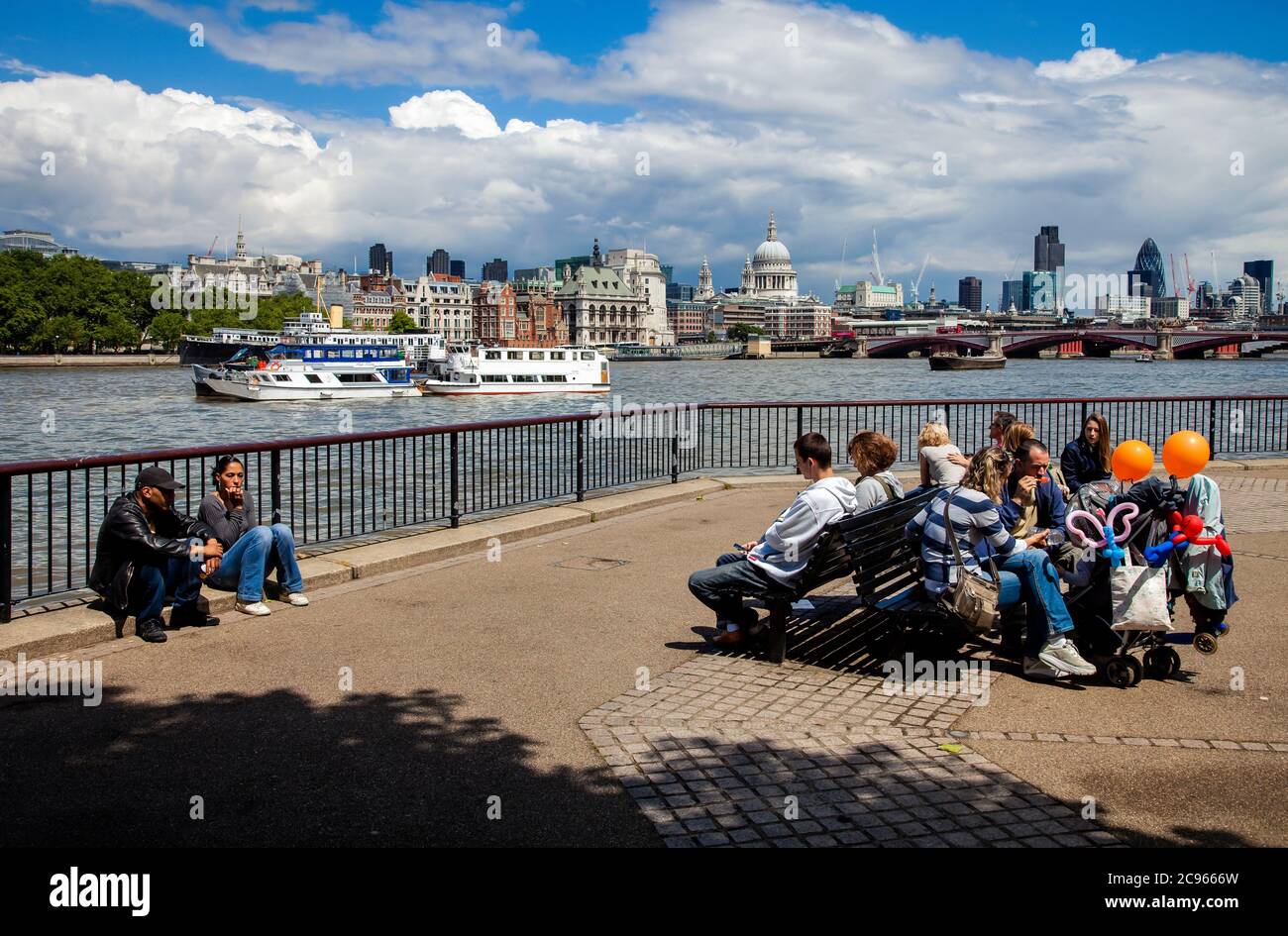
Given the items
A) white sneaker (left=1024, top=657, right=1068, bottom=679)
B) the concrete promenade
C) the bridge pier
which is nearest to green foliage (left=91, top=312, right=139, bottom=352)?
the bridge pier

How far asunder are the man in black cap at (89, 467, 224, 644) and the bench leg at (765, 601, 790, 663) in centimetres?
368

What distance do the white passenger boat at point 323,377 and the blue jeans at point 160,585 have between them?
70.4 m

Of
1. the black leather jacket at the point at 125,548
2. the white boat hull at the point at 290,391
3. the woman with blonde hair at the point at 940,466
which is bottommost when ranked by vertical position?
the black leather jacket at the point at 125,548

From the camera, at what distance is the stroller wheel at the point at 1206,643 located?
661 cm

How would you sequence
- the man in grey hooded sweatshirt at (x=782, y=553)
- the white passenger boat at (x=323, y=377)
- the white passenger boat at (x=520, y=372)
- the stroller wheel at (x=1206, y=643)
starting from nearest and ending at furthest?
Result: the stroller wheel at (x=1206, y=643)
the man in grey hooded sweatshirt at (x=782, y=553)
the white passenger boat at (x=323, y=377)
the white passenger boat at (x=520, y=372)

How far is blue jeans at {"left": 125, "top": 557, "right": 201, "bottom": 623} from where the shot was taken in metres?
7.15

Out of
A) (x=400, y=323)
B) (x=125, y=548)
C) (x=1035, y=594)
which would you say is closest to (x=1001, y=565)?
(x=1035, y=594)

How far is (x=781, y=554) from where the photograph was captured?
6.81 m

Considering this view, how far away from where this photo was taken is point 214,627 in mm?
7516

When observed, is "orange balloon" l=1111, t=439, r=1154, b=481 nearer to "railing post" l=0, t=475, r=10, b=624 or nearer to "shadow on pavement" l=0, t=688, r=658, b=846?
"shadow on pavement" l=0, t=688, r=658, b=846

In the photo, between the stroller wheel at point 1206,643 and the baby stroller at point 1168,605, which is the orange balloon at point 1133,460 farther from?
the stroller wheel at point 1206,643
